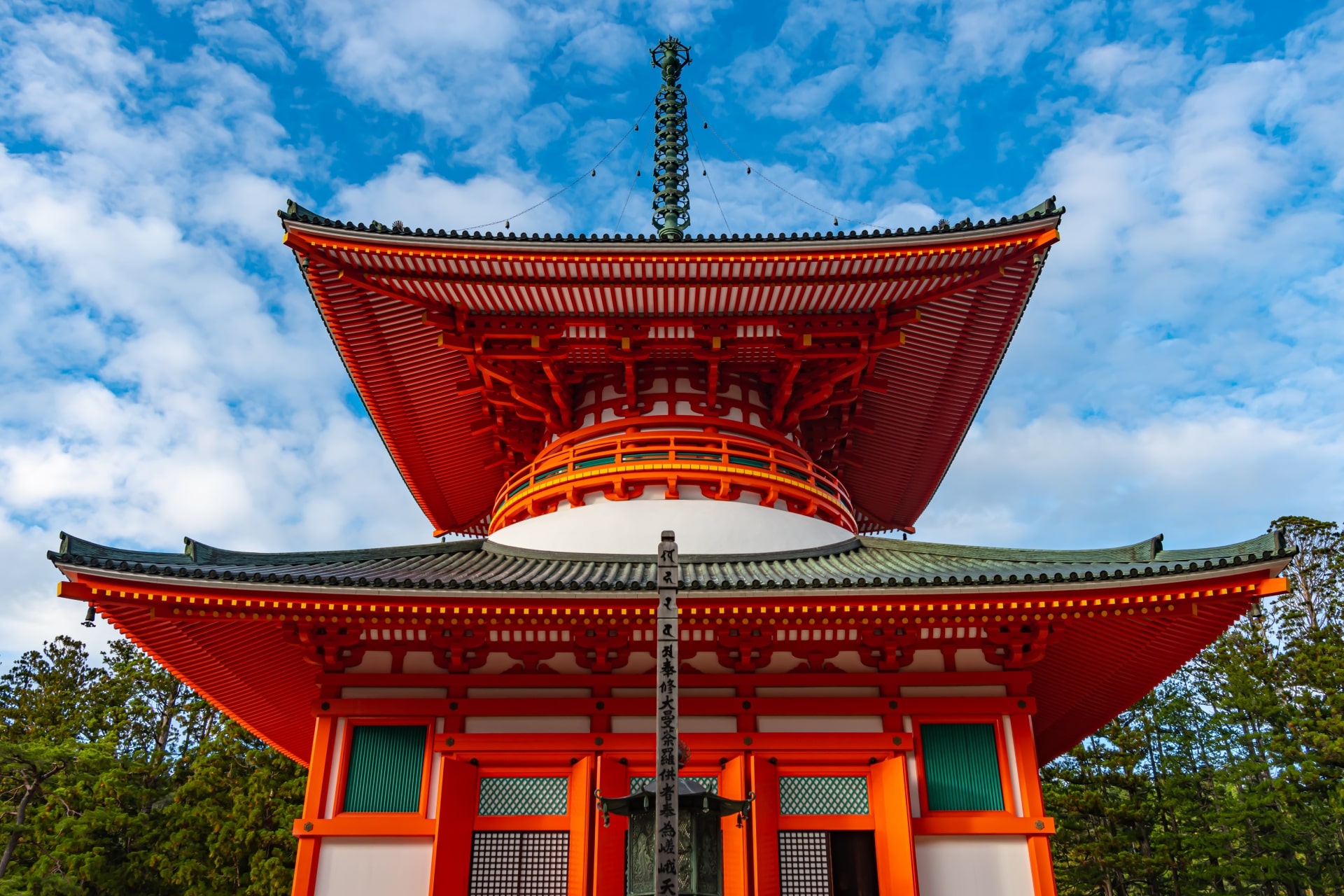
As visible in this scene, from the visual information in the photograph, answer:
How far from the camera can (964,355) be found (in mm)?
15031

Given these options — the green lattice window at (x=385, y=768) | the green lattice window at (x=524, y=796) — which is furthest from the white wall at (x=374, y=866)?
the green lattice window at (x=524, y=796)

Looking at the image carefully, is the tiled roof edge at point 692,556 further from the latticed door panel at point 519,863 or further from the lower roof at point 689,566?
the latticed door panel at point 519,863

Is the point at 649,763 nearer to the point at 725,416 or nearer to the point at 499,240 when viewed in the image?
the point at 725,416

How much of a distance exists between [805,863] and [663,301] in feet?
24.6

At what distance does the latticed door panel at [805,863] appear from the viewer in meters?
9.95

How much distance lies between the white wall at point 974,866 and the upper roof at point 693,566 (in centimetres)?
293

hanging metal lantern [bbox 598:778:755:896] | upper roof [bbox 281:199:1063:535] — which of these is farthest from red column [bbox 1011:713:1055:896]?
upper roof [bbox 281:199:1063:535]

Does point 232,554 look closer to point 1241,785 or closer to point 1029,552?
point 1029,552

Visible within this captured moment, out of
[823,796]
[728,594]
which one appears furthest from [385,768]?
[823,796]

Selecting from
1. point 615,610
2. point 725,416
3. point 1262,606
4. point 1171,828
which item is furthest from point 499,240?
point 1262,606

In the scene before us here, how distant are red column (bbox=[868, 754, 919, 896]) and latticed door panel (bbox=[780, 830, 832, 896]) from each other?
58 cm

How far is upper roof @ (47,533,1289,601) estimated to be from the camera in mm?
9375

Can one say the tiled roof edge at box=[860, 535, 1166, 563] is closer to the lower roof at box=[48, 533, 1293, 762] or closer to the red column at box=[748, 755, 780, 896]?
the lower roof at box=[48, 533, 1293, 762]

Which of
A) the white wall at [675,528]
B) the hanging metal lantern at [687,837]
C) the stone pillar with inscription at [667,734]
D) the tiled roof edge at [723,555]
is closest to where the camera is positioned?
the stone pillar with inscription at [667,734]
